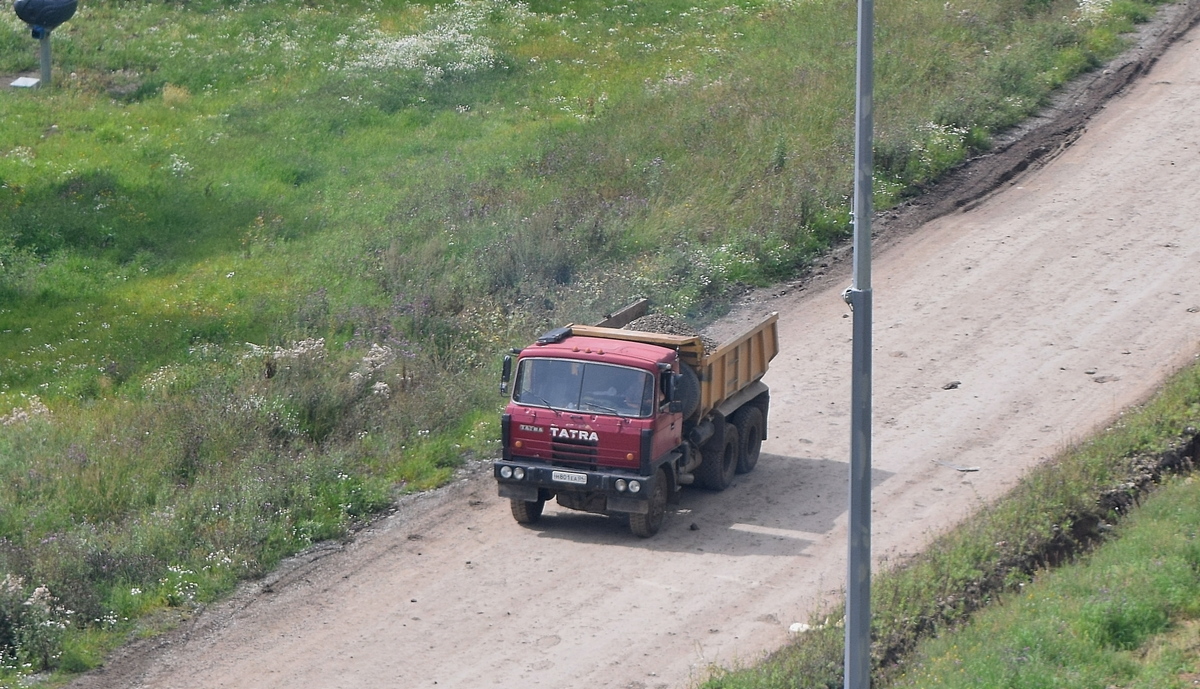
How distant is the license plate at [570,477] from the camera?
49.0 feet

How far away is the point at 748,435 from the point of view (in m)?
17.2

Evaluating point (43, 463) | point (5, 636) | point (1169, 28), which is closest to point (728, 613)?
point (5, 636)

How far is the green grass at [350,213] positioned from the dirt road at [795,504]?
1.11m

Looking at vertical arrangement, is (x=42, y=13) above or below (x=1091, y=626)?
above

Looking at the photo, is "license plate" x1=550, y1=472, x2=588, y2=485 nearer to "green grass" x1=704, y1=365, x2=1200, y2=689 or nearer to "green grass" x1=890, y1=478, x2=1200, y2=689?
"green grass" x1=704, y1=365, x2=1200, y2=689

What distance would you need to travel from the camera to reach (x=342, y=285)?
2303 cm

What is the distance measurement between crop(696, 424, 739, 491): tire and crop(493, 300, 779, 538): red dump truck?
1.9 inches

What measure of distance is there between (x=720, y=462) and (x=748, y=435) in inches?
33.4

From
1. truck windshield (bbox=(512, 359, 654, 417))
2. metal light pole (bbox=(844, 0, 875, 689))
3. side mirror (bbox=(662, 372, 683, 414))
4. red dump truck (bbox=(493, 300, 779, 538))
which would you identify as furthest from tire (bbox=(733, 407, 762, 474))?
metal light pole (bbox=(844, 0, 875, 689))

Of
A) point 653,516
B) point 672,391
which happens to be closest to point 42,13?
point 672,391

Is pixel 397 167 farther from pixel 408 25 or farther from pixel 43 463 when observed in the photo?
pixel 43 463

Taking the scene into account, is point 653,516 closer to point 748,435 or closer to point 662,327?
point 748,435

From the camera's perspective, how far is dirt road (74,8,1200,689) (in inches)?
524

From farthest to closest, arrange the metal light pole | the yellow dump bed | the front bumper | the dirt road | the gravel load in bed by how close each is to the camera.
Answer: the gravel load in bed
the yellow dump bed
the front bumper
the dirt road
the metal light pole
